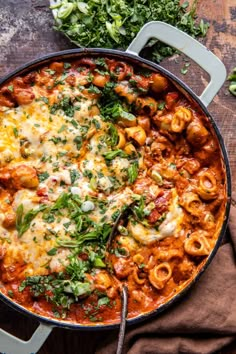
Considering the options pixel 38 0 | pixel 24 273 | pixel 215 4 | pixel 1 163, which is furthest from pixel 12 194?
pixel 215 4

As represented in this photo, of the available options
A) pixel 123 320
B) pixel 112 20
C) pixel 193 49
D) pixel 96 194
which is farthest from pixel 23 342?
pixel 112 20

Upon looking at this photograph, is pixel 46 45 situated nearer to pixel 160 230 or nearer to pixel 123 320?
pixel 160 230

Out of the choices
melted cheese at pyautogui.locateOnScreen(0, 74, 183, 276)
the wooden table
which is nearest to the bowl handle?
melted cheese at pyautogui.locateOnScreen(0, 74, 183, 276)

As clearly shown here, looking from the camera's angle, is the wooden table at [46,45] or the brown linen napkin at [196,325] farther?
the wooden table at [46,45]

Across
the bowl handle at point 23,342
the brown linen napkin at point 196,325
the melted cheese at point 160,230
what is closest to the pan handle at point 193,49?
the melted cheese at point 160,230

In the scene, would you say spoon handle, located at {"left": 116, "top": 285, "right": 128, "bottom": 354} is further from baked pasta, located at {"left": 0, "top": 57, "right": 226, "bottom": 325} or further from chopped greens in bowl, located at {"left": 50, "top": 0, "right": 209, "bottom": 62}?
chopped greens in bowl, located at {"left": 50, "top": 0, "right": 209, "bottom": 62}

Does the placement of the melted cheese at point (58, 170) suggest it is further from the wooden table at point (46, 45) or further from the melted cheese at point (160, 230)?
the wooden table at point (46, 45)
